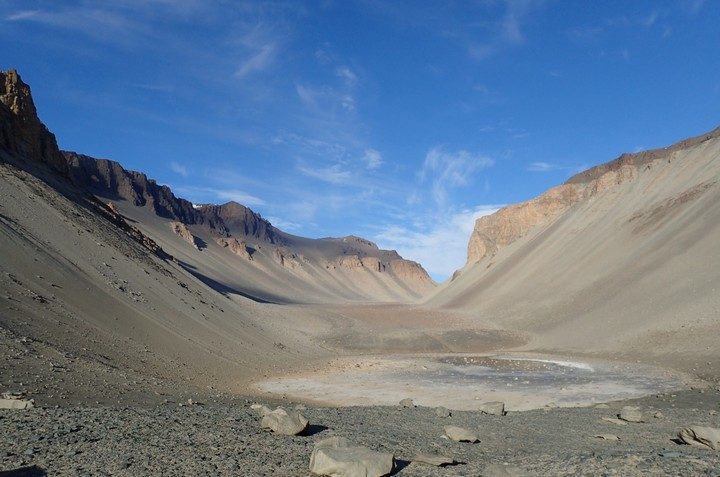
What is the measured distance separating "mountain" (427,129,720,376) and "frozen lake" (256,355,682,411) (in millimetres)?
4261

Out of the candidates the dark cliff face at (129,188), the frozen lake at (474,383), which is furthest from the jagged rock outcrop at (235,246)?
the frozen lake at (474,383)

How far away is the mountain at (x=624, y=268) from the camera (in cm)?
2738

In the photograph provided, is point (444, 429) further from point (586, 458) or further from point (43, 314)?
point (43, 314)

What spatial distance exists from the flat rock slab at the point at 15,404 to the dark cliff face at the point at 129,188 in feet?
341

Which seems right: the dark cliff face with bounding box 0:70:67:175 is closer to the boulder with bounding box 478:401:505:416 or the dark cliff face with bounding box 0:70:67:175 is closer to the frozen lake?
the frozen lake

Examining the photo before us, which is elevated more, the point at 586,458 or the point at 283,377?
the point at 586,458

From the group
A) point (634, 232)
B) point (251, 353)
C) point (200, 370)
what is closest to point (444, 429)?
point (200, 370)

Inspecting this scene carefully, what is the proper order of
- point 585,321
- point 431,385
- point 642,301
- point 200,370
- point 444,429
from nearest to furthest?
point 444,429
point 200,370
point 431,385
point 642,301
point 585,321

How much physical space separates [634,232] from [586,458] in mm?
46662

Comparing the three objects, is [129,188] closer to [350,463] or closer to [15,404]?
[15,404]

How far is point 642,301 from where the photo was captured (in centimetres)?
3216

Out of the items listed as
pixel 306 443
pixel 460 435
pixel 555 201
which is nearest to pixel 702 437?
pixel 460 435

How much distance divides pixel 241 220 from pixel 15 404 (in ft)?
500

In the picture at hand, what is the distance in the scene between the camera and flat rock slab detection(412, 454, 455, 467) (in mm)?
6508
